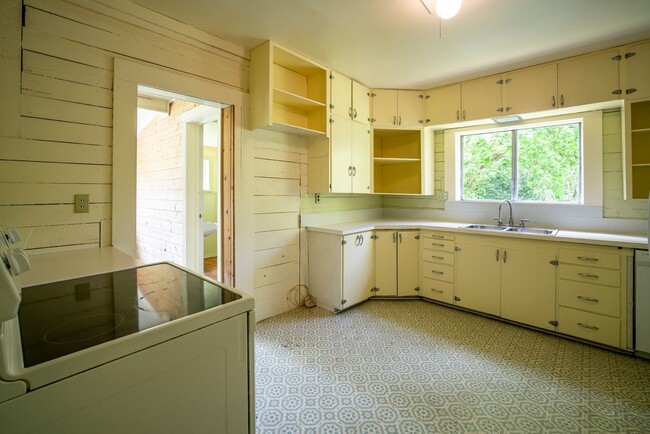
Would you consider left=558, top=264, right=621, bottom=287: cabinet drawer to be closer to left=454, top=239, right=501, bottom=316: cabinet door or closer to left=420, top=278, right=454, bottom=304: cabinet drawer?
left=454, top=239, right=501, bottom=316: cabinet door

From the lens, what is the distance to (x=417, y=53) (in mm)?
2688

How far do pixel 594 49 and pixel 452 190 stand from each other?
1786mm

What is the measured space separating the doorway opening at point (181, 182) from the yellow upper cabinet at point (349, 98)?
1.11 m

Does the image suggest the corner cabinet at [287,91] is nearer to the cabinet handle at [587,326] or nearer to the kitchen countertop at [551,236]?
the kitchen countertop at [551,236]

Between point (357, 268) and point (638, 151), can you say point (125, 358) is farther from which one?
point (638, 151)

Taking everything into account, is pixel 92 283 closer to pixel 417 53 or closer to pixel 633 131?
pixel 417 53

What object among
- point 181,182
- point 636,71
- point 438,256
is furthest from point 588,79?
point 181,182

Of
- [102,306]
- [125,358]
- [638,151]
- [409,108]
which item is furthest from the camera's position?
[409,108]

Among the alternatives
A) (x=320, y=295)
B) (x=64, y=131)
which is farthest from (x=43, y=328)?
(x=320, y=295)

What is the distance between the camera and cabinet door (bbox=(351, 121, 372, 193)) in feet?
10.9

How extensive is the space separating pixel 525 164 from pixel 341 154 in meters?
2.09

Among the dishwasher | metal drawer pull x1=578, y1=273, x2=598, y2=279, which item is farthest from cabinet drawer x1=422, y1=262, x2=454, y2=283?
the dishwasher

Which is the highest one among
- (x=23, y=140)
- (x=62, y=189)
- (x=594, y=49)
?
(x=594, y=49)

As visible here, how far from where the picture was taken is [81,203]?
5.96 ft
